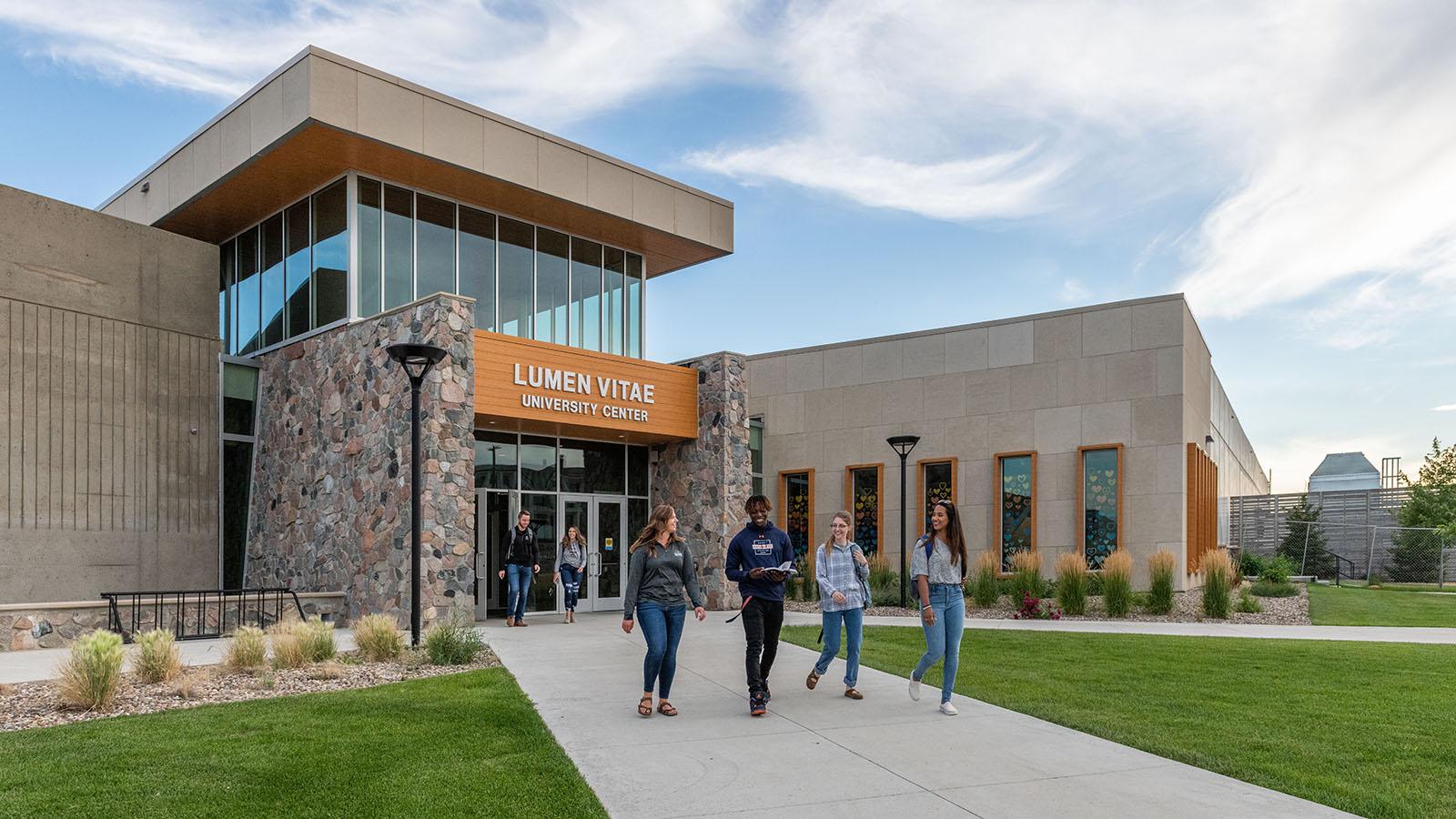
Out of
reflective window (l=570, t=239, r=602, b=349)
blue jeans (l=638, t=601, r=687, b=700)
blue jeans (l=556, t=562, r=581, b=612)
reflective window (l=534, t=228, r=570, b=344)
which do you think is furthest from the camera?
reflective window (l=570, t=239, r=602, b=349)

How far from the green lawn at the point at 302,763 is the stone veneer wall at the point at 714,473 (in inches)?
469

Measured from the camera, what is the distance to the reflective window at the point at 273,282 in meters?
20.6

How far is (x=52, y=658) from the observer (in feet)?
42.9

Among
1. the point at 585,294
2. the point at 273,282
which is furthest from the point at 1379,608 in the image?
the point at 273,282

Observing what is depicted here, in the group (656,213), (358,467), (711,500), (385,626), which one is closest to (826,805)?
(385,626)

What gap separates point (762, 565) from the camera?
9.09 meters

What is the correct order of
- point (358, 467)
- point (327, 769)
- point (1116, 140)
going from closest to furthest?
point (327, 769)
point (358, 467)
point (1116, 140)

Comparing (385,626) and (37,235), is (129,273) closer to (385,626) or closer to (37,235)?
(37,235)

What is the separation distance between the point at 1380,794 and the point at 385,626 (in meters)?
10.0

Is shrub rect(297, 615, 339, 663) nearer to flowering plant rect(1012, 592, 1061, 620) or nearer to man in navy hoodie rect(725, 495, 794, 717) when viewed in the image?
man in navy hoodie rect(725, 495, 794, 717)

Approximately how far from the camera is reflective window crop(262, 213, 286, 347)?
811 inches

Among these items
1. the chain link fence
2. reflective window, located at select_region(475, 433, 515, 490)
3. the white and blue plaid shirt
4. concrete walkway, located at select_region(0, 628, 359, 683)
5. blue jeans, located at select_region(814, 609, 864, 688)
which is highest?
reflective window, located at select_region(475, 433, 515, 490)

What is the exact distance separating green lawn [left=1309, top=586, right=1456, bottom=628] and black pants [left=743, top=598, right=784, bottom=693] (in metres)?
13.3

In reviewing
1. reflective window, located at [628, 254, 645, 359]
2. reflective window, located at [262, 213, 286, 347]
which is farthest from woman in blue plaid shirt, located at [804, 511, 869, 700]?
reflective window, located at [262, 213, 286, 347]
